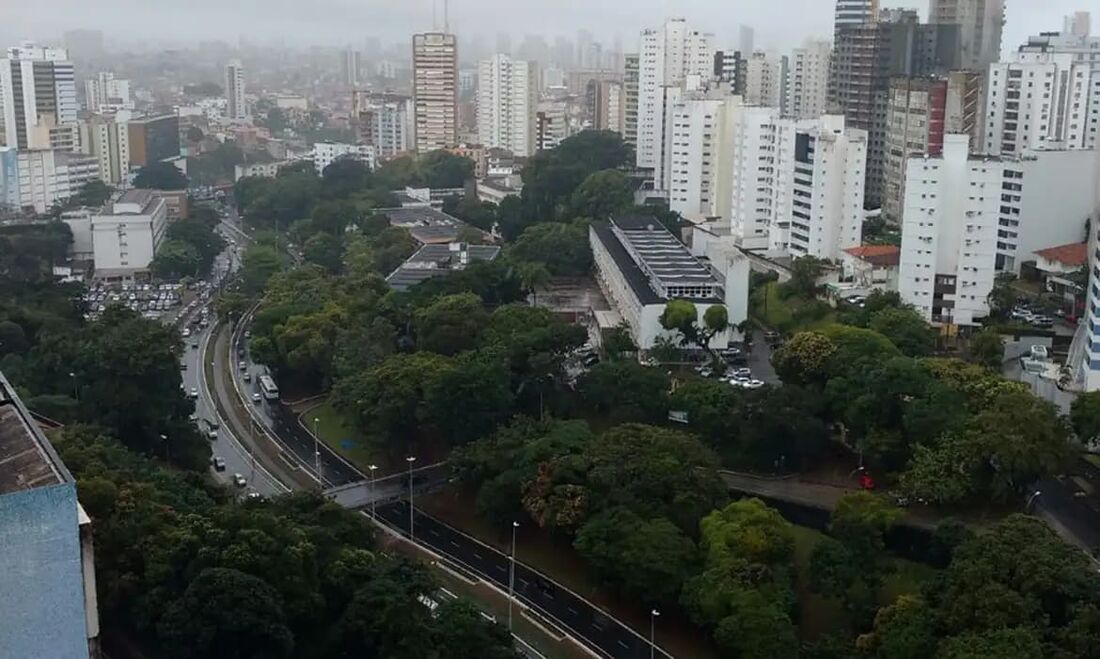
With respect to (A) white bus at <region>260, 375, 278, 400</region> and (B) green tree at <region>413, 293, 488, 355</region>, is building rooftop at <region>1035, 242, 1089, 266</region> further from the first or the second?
(A) white bus at <region>260, 375, 278, 400</region>

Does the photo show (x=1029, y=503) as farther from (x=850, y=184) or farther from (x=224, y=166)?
(x=224, y=166)

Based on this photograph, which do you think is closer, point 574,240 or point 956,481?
point 956,481

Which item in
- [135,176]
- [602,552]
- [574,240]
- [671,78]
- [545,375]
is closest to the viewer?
[602,552]

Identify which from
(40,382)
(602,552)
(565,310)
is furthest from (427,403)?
(565,310)

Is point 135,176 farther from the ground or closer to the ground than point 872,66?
closer to the ground

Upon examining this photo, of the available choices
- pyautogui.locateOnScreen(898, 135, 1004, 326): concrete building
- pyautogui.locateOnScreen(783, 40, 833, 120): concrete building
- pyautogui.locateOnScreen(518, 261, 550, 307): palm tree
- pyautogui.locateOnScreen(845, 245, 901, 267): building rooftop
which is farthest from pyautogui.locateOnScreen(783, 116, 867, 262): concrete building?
pyautogui.locateOnScreen(783, 40, 833, 120): concrete building

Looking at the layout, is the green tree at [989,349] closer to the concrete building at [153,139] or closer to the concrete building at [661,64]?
the concrete building at [661,64]

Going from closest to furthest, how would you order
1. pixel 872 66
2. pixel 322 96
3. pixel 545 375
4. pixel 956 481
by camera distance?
1. pixel 956 481
2. pixel 545 375
3. pixel 872 66
4. pixel 322 96

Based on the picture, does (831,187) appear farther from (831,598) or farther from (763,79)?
(763,79)
